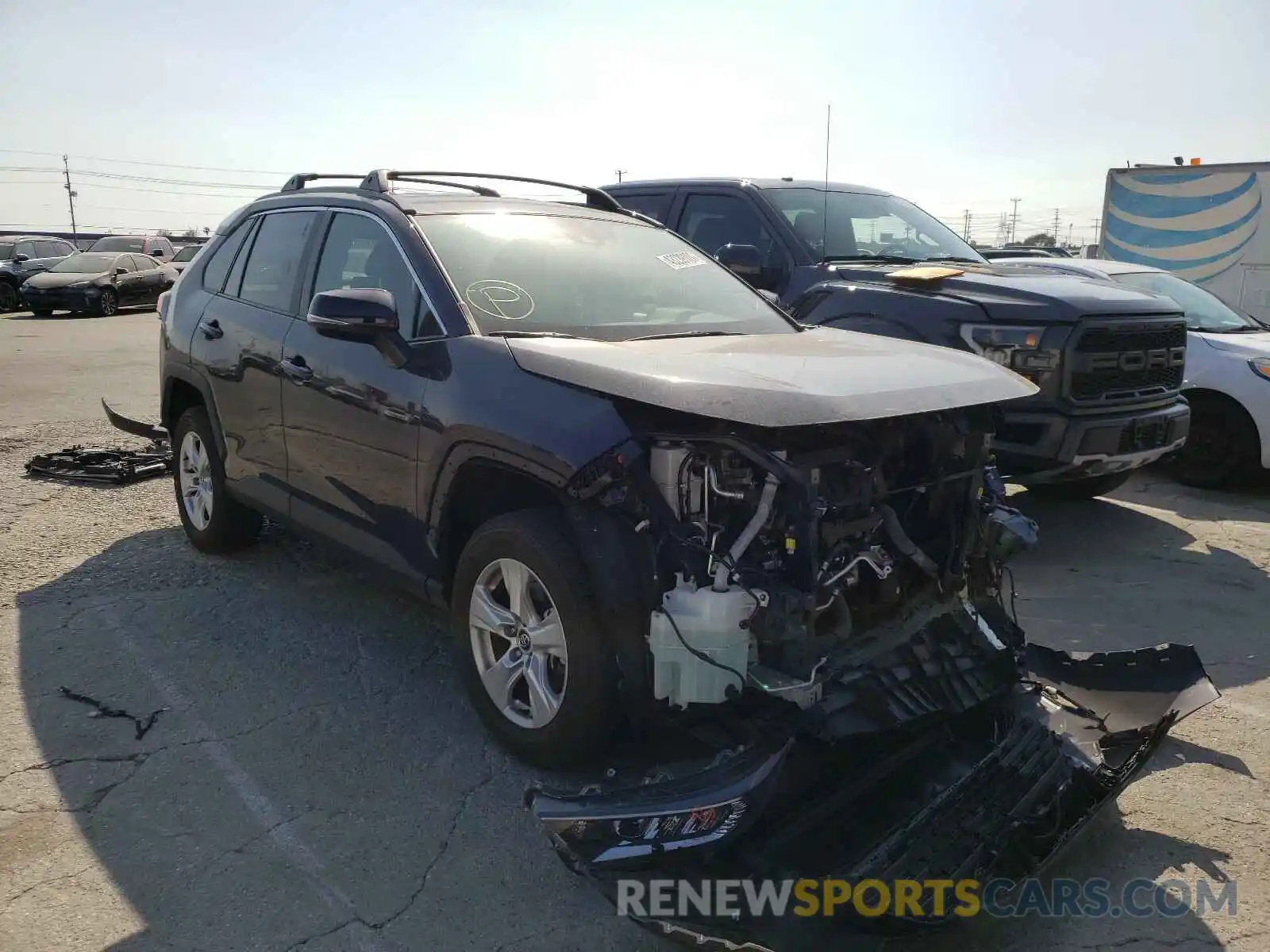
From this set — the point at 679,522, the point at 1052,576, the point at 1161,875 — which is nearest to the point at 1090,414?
the point at 1052,576

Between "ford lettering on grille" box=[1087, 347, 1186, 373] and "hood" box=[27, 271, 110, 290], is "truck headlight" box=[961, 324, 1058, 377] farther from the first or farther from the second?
"hood" box=[27, 271, 110, 290]

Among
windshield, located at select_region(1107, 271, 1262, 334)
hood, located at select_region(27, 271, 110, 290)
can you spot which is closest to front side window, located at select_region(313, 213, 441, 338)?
windshield, located at select_region(1107, 271, 1262, 334)

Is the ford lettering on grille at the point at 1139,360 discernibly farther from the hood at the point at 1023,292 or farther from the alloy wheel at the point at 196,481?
the alloy wheel at the point at 196,481

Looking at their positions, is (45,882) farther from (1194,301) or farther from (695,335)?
(1194,301)

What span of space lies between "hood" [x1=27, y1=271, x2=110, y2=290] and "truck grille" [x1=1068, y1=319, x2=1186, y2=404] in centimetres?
2365

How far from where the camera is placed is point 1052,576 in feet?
18.8

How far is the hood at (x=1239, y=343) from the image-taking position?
785 cm

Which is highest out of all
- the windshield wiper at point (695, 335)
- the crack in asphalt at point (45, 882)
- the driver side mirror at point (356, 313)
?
the driver side mirror at point (356, 313)

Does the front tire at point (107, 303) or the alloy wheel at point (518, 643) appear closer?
the alloy wheel at point (518, 643)

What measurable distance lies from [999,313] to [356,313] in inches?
152

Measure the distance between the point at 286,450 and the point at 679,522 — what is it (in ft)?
7.80

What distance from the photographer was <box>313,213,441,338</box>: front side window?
12.5ft

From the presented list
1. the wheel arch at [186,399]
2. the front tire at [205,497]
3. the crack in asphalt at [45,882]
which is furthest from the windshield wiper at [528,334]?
the front tire at [205,497]

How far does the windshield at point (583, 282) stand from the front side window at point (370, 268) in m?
0.17
